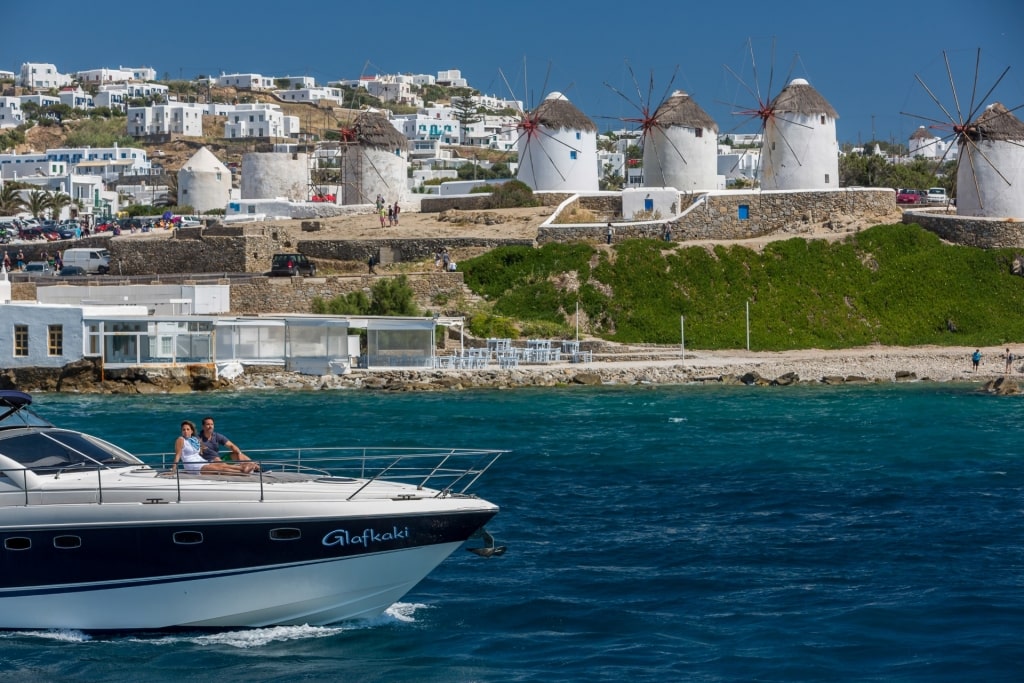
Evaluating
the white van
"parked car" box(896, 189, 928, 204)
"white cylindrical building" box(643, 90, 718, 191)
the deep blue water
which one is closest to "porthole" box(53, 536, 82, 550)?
the deep blue water

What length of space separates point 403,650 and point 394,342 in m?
27.7

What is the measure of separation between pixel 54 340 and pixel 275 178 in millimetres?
27034

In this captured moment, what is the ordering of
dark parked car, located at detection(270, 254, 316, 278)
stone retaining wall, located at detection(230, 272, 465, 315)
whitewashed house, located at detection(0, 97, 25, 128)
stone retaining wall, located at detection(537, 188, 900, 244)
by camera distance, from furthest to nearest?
whitewashed house, located at detection(0, 97, 25, 128), stone retaining wall, located at detection(537, 188, 900, 244), dark parked car, located at detection(270, 254, 316, 278), stone retaining wall, located at detection(230, 272, 465, 315)

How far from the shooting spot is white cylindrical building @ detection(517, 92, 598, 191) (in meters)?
60.0

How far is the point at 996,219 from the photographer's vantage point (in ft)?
168

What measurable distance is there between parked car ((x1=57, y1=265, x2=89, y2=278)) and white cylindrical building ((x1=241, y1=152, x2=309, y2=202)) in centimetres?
1342

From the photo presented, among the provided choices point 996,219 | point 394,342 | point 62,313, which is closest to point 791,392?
point 394,342

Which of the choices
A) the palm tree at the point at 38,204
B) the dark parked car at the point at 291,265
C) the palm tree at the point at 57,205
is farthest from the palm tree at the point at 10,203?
the dark parked car at the point at 291,265

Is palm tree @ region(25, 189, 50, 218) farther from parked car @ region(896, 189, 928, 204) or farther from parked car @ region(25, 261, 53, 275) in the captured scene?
parked car @ region(896, 189, 928, 204)

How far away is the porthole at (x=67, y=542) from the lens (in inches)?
549

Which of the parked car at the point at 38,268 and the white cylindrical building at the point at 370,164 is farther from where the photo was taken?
the white cylindrical building at the point at 370,164

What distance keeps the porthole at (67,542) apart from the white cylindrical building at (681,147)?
158 ft

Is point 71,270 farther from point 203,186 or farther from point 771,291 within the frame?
point 771,291

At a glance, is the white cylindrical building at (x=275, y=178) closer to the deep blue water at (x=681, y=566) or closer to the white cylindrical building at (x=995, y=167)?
the white cylindrical building at (x=995, y=167)
